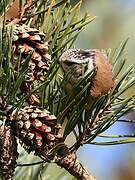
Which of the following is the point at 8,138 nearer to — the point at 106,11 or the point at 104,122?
the point at 104,122

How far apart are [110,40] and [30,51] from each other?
1.05m

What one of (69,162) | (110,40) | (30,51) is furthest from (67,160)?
(110,40)

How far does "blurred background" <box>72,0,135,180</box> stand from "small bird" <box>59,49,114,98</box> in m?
0.92

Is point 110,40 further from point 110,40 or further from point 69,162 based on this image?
point 69,162

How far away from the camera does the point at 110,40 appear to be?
1494 mm

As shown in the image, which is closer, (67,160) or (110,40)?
(67,160)

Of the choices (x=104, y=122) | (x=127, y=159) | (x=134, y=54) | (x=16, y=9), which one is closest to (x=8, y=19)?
(x=16, y=9)

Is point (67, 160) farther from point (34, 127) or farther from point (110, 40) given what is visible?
Answer: point (110, 40)

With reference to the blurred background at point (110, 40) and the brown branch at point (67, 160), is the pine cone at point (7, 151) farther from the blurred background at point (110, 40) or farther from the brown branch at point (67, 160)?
the blurred background at point (110, 40)

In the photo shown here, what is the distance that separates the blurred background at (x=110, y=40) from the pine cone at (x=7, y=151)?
92 centimetres

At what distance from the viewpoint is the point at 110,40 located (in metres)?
1.49

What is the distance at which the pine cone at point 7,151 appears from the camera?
1.52ft

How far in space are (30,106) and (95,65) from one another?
0.07 metres

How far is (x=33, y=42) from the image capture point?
467 millimetres
